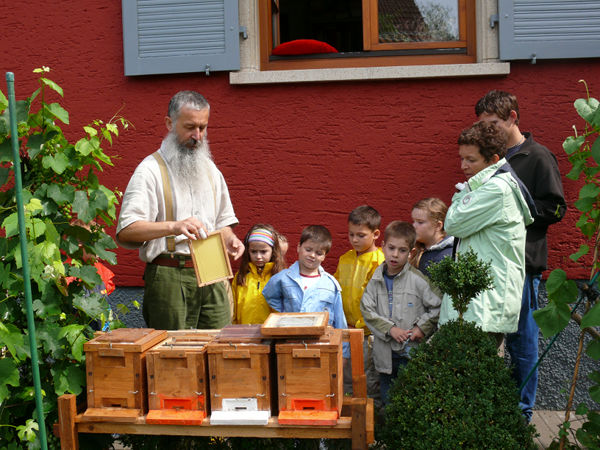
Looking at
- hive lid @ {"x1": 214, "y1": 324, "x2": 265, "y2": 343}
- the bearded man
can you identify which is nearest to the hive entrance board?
the bearded man

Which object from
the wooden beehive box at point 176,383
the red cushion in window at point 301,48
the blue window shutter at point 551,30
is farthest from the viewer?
the red cushion in window at point 301,48

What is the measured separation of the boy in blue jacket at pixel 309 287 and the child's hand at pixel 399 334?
395 mm

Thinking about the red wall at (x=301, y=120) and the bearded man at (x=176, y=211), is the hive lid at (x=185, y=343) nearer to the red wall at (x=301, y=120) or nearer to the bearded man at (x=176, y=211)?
the bearded man at (x=176, y=211)

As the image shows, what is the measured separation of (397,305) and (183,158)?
5.32 ft

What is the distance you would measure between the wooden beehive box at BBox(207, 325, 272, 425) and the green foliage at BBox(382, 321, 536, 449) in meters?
0.65

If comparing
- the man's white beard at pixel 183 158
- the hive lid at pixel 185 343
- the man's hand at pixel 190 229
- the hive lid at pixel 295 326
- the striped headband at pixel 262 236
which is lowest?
the hive lid at pixel 185 343

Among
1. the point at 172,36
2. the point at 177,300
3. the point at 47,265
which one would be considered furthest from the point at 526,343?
the point at 172,36

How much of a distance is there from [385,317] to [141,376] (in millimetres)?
1722

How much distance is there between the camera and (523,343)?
14.8 ft

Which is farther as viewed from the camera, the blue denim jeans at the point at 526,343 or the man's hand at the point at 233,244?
the blue denim jeans at the point at 526,343

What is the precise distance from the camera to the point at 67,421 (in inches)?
132

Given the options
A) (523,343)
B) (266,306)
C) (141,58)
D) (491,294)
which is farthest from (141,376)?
(141,58)

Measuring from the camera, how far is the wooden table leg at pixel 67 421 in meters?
3.34

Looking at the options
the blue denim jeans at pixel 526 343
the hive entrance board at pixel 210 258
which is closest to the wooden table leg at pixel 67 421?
the hive entrance board at pixel 210 258
